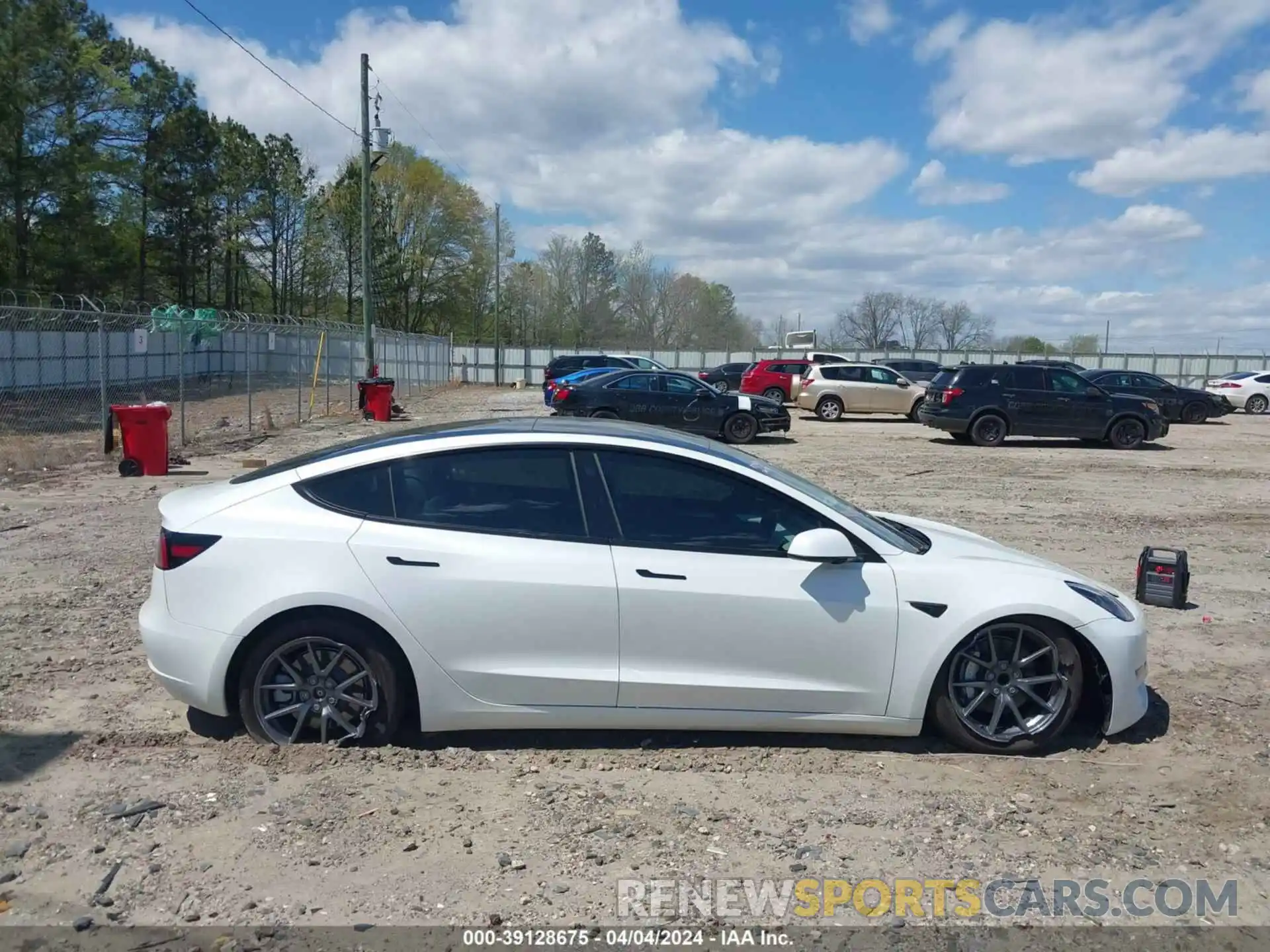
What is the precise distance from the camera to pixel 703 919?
3354 mm

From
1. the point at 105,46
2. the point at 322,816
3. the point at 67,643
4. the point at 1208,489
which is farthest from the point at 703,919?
the point at 105,46

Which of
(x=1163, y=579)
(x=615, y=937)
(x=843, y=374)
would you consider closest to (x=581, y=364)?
(x=843, y=374)

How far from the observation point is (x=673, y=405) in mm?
21797

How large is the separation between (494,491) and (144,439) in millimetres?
11178

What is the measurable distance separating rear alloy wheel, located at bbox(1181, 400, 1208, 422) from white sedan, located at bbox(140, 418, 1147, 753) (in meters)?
28.7

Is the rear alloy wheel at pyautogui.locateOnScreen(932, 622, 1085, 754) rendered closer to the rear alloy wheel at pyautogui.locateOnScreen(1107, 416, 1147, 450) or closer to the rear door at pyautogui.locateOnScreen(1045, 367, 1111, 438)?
the rear door at pyautogui.locateOnScreen(1045, 367, 1111, 438)

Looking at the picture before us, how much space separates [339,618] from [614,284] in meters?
74.3

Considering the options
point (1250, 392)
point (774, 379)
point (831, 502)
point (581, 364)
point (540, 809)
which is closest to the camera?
point (540, 809)

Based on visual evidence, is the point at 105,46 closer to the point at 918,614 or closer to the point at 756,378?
the point at 756,378

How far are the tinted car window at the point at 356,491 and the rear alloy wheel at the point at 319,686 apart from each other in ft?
1.70

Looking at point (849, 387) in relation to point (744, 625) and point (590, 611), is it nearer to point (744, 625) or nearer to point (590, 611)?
point (744, 625)

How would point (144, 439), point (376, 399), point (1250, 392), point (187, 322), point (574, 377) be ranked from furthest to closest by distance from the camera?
point (1250, 392), point (574, 377), point (376, 399), point (187, 322), point (144, 439)

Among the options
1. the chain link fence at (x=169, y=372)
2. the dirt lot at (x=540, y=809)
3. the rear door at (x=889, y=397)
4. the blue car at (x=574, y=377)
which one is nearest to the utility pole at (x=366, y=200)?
the chain link fence at (x=169, y=372)

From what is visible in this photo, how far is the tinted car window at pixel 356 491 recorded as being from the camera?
4621 millimetres
